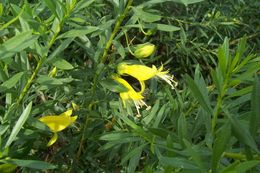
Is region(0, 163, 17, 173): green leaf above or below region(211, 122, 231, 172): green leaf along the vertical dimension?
below

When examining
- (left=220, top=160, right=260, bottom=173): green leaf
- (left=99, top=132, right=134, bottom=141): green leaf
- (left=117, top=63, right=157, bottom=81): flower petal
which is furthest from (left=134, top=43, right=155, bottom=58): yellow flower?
(left=220, top=160, right=260, bottom=173): green leaf

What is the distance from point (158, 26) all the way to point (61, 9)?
11.2 inches

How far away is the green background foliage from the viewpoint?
913mm

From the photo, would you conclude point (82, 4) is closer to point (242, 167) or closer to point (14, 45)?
point (14, 45)

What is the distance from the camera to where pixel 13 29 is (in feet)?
3.98

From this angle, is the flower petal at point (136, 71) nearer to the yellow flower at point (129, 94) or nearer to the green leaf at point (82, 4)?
the yellow flower at point (129, 94)

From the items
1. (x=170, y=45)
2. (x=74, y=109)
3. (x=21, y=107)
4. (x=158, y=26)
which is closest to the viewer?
(x=21, y=107)

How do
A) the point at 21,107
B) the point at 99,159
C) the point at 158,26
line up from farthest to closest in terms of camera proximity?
the point at 99,159 < the point at 158,26 < the point at 21,107

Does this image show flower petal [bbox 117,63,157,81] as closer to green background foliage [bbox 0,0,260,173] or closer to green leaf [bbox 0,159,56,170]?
green background foliage [bbox 0,0,260,173]

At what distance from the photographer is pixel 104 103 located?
4.84 ft

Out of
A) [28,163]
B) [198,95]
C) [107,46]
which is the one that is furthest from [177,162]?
[107,46]

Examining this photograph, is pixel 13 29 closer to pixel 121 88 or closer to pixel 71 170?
pixel 121 88

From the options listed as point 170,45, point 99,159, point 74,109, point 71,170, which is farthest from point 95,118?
point 170,45

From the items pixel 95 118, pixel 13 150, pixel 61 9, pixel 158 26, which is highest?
pixel 61 9
